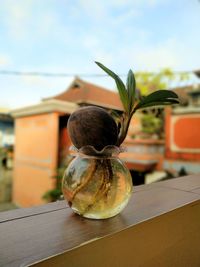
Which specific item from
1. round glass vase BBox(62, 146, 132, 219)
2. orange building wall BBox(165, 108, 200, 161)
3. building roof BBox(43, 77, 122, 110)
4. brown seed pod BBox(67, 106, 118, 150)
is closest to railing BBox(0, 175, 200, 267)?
round glass vase BBox(62, 146, 132, 219)

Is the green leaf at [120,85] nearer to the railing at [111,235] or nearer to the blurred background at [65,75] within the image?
the railing at [111,235]

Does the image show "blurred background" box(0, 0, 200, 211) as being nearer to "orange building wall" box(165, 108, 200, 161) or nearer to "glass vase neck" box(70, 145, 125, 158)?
"orange building wall" box(165, 108, 200, 161)

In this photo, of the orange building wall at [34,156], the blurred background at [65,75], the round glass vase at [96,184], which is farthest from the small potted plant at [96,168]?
the orange building wall at [34,156]

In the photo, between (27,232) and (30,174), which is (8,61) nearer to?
(30,174)

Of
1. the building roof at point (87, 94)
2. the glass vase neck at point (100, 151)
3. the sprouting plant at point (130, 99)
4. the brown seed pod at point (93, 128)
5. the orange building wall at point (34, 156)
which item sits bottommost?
the orange building wall at point (34, 156)

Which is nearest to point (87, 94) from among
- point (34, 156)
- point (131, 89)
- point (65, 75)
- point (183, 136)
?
point (65, 75)
